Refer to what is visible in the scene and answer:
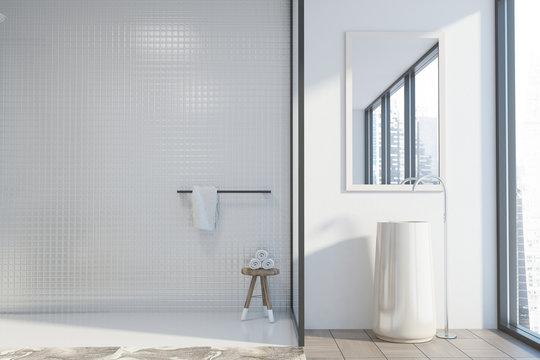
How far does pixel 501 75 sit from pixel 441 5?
1.98 feet

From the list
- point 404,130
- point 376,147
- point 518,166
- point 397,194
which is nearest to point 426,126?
point 404,130

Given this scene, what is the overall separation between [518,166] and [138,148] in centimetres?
250

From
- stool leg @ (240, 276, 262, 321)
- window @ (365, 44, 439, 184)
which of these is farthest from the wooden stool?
window @ (365, 44, 439, 184)

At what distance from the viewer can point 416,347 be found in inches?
112

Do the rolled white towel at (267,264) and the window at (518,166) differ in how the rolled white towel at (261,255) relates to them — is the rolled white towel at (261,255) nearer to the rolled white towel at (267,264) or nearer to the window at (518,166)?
the rolled white towel at (267,264)

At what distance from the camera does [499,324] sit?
327 centimetres

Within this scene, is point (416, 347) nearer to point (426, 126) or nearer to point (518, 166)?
point (518, 166)

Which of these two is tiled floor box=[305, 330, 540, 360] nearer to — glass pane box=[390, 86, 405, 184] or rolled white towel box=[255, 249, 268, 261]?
rolled white towel box=[255, 249, 268, 261]

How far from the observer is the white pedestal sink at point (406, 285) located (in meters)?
2.90

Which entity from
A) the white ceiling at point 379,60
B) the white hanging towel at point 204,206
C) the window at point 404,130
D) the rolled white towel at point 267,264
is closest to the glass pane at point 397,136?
the window at point 404,130

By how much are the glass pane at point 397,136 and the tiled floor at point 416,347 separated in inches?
40.4

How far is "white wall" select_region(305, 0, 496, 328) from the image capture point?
331cm

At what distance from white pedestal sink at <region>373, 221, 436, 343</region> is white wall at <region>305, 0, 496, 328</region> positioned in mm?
347

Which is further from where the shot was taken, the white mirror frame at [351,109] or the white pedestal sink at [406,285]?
the white mirror frame at [351,109]
